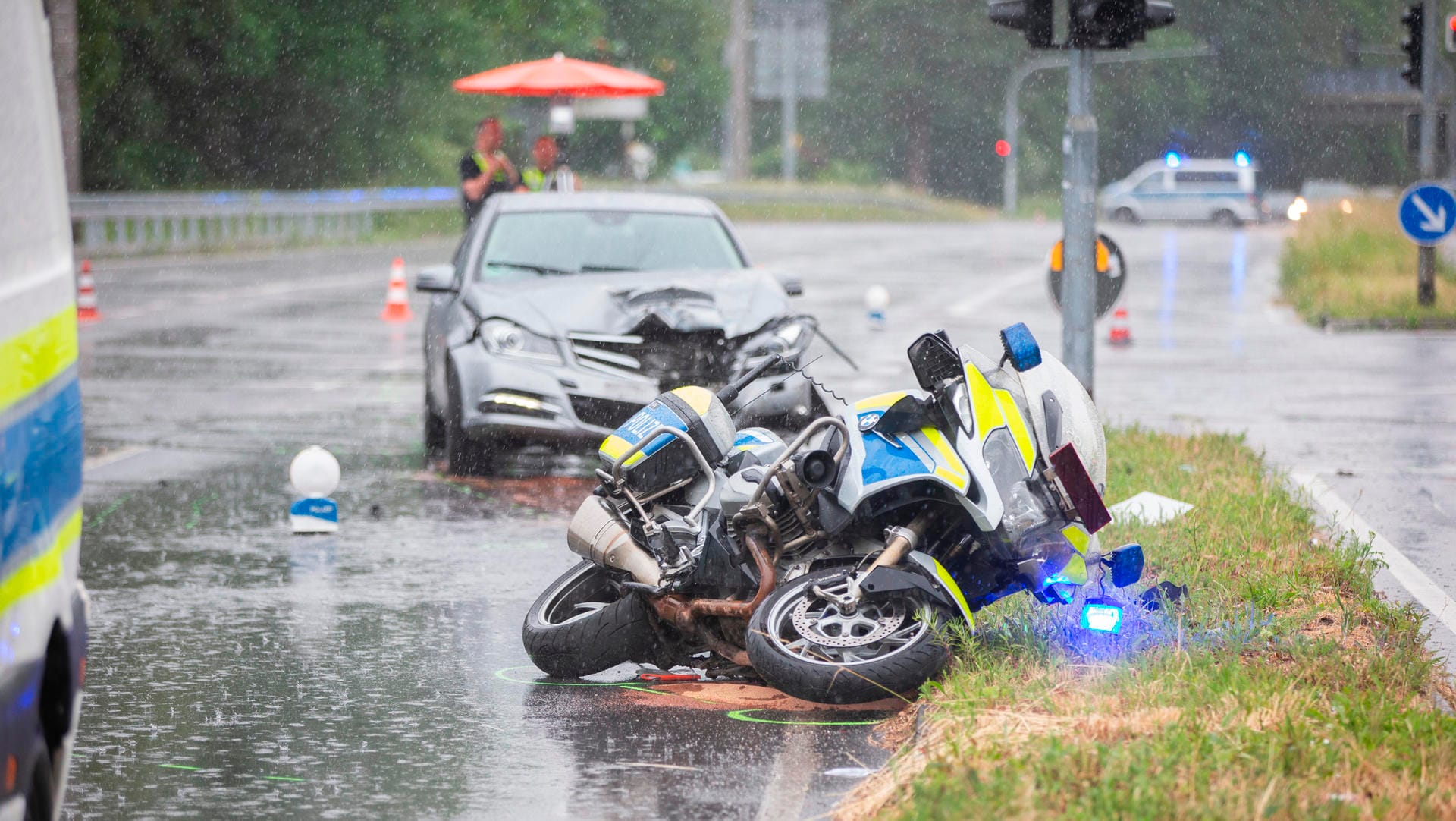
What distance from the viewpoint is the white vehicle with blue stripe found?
3791 mm

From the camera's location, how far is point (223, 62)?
45.8m

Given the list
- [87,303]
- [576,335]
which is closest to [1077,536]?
[576,335]

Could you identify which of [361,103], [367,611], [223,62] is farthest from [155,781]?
[361,103]

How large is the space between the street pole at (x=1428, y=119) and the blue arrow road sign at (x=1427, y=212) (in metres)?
2.58

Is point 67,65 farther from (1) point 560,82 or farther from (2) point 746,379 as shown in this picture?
(2) point 746,379

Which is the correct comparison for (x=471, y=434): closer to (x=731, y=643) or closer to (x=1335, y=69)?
(x=731, y=643)

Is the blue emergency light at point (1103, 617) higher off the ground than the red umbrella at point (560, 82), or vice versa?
the blue emergency light at point (1103, 617)

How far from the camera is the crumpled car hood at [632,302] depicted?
35.9 ft

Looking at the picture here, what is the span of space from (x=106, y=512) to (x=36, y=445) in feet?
20.8

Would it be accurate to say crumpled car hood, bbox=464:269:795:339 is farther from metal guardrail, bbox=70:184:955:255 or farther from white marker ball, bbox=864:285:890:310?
metal guardrail, bbox=70:184:955:255

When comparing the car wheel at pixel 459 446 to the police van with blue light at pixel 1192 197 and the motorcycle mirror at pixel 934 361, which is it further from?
the police van with blue light at pixel 1192 197

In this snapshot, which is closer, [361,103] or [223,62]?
[223,62]

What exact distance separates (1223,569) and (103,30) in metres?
37.8

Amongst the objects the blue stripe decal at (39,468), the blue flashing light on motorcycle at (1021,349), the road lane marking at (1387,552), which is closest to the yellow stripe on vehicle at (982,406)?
the blue flashing light on motorcycle at (1021,349)
